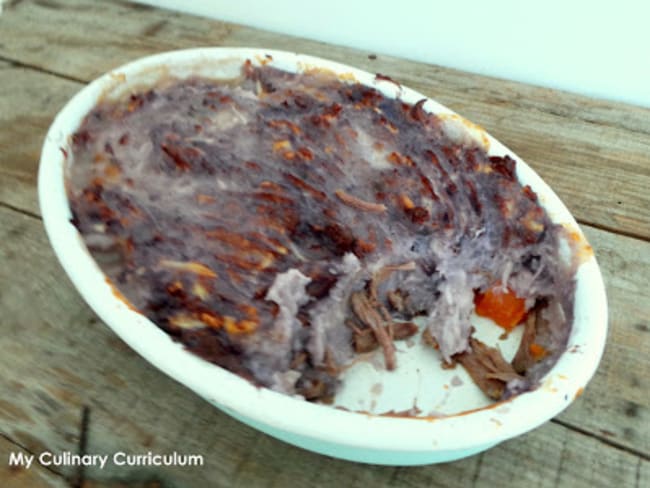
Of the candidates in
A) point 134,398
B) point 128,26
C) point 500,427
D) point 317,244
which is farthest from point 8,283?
point 128,26

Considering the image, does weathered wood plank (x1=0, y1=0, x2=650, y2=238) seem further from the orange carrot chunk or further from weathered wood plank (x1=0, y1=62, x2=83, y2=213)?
the orange carrot chunk

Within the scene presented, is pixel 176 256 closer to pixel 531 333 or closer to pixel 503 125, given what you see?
pixel 531 333

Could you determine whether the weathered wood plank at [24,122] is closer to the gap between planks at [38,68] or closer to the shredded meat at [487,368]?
the gap between planks at [38,68]

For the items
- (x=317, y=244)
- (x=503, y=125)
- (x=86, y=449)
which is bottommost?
(x=86, y=449)

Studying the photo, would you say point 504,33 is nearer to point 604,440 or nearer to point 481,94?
point 481,94

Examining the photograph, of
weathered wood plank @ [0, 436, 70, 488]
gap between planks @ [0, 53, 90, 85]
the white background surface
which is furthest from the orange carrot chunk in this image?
gap between planks @ [0, 53, 90, 85]

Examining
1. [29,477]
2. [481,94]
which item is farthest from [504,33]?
[29,477]

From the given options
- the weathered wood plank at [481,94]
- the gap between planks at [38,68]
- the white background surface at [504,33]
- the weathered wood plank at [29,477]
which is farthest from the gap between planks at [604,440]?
the gap between planks at [38,68]
